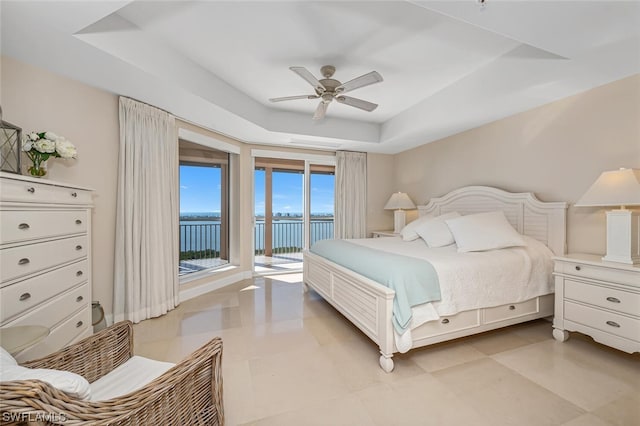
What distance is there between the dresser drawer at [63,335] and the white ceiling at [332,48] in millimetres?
1956

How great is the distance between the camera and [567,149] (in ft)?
8.91

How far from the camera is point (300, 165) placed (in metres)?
5.19

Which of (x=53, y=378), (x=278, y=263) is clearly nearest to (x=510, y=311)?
(x=53, y=378)

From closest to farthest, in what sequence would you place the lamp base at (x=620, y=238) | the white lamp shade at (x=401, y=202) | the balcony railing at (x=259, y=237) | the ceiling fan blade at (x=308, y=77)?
1. the lamp base at (x=620, y=238)
2. the ceiling fan blade at (x=308, y=77)
3. the balcony railing at (x=259, y=237)
4. the white lamp shade at (x=401, y=202)

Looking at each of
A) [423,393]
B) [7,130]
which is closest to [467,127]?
[423,393]

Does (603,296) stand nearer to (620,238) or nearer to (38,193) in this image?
(620,238)

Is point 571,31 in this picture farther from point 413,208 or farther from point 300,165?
point 300,165

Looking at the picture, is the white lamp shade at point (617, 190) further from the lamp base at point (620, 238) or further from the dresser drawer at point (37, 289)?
the dresser drawer at point (37, 289)

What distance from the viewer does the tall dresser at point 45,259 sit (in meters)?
1.40

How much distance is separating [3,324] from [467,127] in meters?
4.70

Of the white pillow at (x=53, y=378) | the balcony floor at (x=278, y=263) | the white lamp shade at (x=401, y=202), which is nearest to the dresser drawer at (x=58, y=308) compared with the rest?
the white pillow at (x=53, y=378)

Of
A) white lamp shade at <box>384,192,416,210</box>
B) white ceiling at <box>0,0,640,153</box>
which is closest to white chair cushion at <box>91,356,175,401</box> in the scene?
white ceiling at <box>0,0,640,153</box>

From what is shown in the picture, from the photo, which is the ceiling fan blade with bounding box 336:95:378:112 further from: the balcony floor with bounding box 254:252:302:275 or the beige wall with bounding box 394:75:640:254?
the balcony floor with bounding box 254:252:302:275

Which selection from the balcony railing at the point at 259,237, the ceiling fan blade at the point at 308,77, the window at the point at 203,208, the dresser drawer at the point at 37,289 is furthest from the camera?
the balcony railing at the point at 259,237
